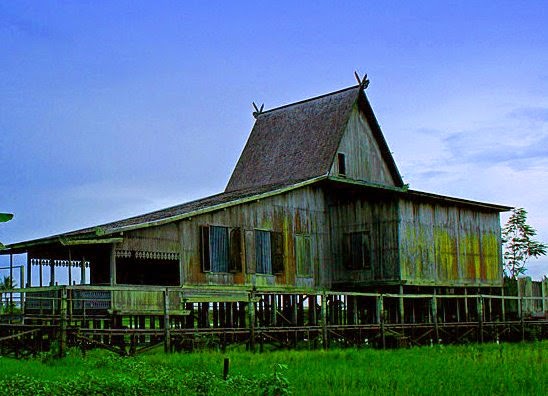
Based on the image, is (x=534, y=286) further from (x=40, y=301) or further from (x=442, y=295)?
(x=40, y=301)

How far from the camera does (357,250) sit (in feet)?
106

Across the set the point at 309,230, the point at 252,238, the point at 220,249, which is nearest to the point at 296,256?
the point at 309,230

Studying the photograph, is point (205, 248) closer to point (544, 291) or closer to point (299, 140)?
point (299, 140)

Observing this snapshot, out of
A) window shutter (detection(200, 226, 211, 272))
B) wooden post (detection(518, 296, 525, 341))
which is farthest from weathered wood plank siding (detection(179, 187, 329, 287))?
wooden post (detection(518, 296, 525, 341))

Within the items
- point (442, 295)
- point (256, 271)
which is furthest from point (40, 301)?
point (442, 295)

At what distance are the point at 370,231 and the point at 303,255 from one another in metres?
2.73

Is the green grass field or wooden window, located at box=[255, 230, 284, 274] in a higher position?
wooden window, located at box=[255, 230, 284, 274]

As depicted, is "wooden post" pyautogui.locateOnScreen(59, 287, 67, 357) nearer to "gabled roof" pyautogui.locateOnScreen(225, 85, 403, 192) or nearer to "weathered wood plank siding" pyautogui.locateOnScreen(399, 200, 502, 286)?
"weathered wood plank siding" pyautogui.locateOnScreen(399, 200, 502, 286)

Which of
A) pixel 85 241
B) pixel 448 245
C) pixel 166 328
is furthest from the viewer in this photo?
pixel 448 245

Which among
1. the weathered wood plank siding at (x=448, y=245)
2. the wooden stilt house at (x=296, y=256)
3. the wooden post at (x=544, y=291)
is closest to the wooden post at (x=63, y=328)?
the wooden stilt house at (x=296, y=256)

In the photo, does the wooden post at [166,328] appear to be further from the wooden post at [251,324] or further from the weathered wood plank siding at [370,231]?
the weathered wood plank siding at [370,231]

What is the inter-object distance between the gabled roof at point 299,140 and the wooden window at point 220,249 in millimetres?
6731

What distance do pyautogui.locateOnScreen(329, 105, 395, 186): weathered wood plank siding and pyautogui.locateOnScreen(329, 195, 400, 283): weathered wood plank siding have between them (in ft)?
10.9

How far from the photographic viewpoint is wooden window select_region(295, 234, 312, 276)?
3102 cm
